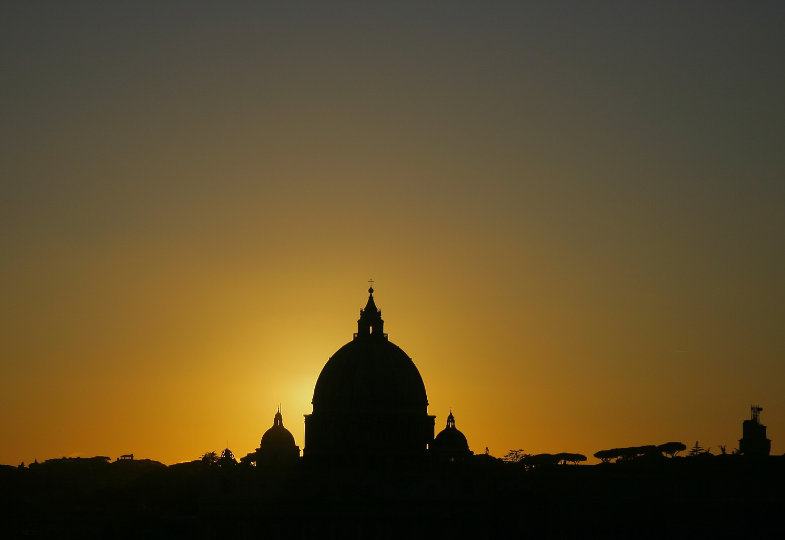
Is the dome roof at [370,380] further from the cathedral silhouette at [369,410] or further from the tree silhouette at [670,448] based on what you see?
the tree silhouette at [670,448]

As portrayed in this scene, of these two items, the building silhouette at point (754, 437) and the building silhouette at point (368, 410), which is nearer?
the building silhouette at point (368, 410)

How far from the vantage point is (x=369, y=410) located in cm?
11912

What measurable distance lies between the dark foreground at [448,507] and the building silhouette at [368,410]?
1.73 m

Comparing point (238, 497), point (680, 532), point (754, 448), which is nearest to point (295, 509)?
point (238, 497)

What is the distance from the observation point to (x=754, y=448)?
177125 millimetres

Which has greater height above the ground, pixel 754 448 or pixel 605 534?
pixel 754 448

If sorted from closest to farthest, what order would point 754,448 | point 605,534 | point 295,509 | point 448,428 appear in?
point 295,509 → point 605,534 → point 448,428 → point 754,448

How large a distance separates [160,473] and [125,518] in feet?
158

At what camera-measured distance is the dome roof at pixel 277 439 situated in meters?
128

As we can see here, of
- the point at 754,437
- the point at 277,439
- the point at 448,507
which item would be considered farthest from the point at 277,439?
the point at 754,437

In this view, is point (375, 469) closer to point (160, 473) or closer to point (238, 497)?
point (238, 497)

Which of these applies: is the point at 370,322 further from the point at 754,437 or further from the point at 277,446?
the point at 754,437

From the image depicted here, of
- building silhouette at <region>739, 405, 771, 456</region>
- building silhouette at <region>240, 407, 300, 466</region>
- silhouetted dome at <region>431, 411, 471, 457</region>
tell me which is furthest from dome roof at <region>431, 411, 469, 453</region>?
building silhouette at <region>739, 405, 771, 456</region>

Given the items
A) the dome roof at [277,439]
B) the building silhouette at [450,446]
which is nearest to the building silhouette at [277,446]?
the dome roof at [277,439]
